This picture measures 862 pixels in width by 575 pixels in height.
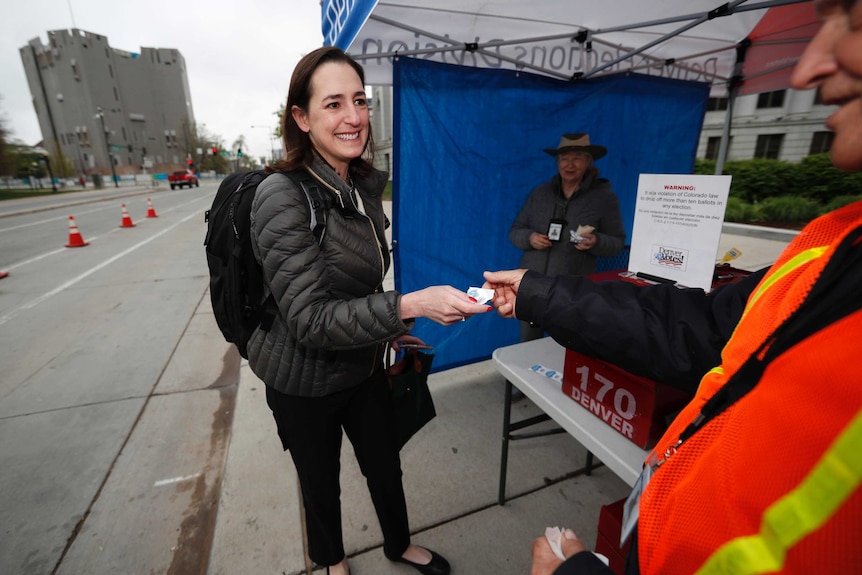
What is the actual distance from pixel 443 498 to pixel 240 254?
1919 mm

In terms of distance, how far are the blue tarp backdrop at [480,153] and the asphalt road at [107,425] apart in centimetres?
198

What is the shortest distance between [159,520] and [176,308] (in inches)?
159

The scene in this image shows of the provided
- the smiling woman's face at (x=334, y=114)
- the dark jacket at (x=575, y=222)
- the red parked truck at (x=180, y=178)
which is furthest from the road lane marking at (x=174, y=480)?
the red parked truck at (x=180, y=178)

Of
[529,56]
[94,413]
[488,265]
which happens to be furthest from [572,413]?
[94,413]

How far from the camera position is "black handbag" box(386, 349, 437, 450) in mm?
1930

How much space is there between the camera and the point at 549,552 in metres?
0.91

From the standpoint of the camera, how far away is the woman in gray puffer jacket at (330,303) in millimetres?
1337

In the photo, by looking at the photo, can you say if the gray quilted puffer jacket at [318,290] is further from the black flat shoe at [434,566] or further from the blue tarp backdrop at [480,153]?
the blue tarp backdrop at [480,153]

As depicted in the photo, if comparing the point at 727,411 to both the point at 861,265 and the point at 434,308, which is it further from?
the point at 434,308

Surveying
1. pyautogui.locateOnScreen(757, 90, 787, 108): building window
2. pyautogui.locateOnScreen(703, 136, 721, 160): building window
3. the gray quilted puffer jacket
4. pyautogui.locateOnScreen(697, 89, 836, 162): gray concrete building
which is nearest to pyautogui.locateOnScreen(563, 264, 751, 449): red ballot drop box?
the gray quilted puffer jacket

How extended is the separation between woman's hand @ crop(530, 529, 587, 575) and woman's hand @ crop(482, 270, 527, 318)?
2.45 feet

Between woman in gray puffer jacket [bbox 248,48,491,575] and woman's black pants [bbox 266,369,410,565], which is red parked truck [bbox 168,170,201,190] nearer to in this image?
woman in gray puffer jacket [bbox 248,48,491,575]

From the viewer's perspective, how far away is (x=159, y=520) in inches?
91.5

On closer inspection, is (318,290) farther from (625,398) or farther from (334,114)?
(625,398)
